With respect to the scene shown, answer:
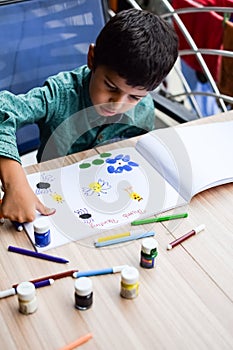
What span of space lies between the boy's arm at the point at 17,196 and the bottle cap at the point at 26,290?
0.55 ft

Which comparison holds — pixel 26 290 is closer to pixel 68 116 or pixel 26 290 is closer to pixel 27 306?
pixel 27 306

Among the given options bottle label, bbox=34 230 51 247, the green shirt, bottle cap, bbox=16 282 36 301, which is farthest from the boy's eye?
bottle cap, bbox=16 282 36 301

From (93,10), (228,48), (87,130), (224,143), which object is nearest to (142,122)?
(87,130)

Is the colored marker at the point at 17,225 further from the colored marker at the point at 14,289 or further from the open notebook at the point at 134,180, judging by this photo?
the colored marker at the point at 14,289

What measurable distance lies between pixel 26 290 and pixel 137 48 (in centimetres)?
55

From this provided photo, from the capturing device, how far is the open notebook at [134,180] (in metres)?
0.91

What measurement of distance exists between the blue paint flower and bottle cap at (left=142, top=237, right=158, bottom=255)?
24 centimetres

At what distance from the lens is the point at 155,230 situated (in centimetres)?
90

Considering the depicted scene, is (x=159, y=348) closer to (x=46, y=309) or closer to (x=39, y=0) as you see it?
(x=46, y=309)

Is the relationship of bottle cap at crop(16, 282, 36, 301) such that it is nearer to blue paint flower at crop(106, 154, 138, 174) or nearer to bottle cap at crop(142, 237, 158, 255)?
bottle cap at crop(142, 237, 158, 255)

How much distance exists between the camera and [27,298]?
0.72 meters

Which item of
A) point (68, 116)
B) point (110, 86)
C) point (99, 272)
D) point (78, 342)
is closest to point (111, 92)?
A: point (110, 86)

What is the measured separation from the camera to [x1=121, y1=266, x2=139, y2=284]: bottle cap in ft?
2.48

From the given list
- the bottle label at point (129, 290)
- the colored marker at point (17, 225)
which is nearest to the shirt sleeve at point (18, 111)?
the colored marker at point (17, 225)
